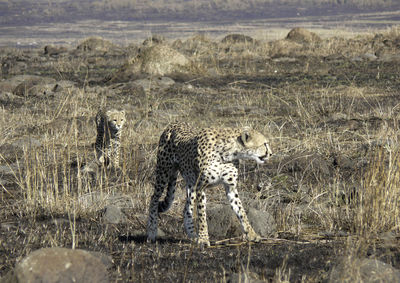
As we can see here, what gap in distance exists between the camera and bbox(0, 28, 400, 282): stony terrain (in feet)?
16.9

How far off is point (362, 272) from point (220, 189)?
3.48m

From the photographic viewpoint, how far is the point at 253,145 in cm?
561

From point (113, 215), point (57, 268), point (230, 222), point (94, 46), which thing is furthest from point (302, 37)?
point (57, 268)

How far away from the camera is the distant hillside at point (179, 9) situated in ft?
265

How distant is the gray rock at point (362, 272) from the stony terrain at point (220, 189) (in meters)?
0.01

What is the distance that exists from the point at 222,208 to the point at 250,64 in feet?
51.5

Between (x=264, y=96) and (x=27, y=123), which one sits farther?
(x=264, y=96)

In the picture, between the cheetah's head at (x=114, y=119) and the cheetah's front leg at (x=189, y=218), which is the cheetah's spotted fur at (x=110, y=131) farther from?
the cheetah's front leg at (x=189, y=218)

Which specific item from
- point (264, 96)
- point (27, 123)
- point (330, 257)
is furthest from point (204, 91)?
point (330, 257)

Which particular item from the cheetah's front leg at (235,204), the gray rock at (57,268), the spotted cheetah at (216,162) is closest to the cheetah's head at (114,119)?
the spotted cheetah at (216,162)

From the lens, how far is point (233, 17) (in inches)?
3238

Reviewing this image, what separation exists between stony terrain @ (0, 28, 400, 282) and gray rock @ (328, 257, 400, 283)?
0.04 ft

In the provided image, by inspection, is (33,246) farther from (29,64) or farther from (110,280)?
(29,64)

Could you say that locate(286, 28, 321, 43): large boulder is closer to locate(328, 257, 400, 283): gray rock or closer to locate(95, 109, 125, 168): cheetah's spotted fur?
locate(95, 109, 125, 168): cheetah's spotted fur
